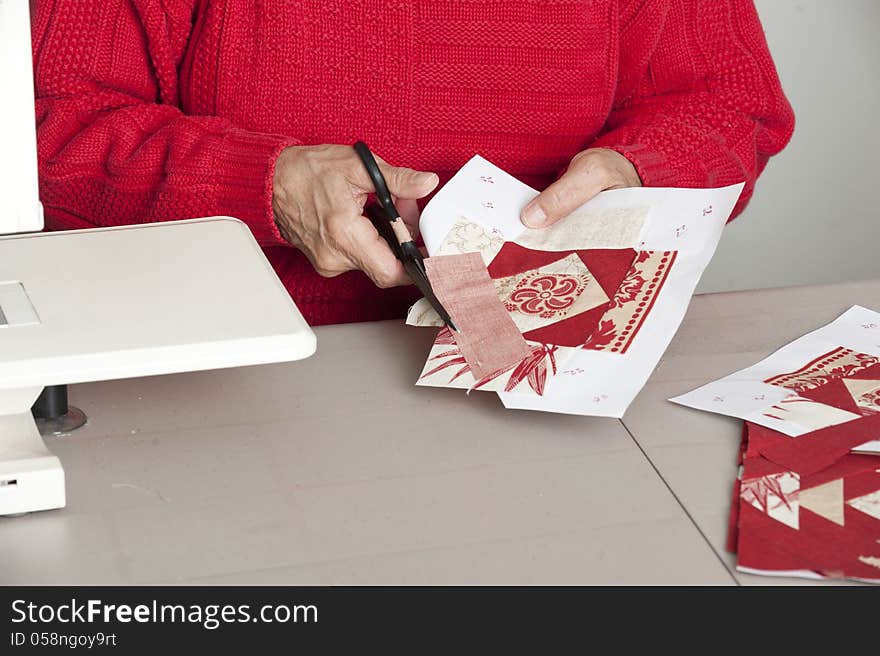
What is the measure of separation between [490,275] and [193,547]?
1.35 feet

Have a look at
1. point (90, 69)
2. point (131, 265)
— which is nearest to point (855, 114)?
point (90, 69)

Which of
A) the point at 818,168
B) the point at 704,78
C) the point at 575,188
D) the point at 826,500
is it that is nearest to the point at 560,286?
the point at 575,188

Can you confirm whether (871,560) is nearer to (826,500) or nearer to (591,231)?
(826,500)

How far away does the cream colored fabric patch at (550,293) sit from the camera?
1.06 meters

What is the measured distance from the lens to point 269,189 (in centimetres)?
112

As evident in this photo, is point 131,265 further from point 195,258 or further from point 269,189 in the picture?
point 269,189

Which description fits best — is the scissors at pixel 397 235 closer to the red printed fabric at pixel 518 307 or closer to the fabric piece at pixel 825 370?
the red printed fabric at pixel 518 307

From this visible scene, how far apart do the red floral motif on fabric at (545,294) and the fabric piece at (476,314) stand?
20 mm

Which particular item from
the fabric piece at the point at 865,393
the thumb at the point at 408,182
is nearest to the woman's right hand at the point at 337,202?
the thumb at the point at 408,182

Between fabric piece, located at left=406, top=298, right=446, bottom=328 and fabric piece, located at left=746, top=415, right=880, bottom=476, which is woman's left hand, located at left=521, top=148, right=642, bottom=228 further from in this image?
fabric piece, located at left=746, top=415, right=880, bottom=476

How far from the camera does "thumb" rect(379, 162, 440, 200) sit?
106 cm

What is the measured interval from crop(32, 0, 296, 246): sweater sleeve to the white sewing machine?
0.57ft

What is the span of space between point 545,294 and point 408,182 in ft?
Result: 0.55

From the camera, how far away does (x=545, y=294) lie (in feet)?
3.52
